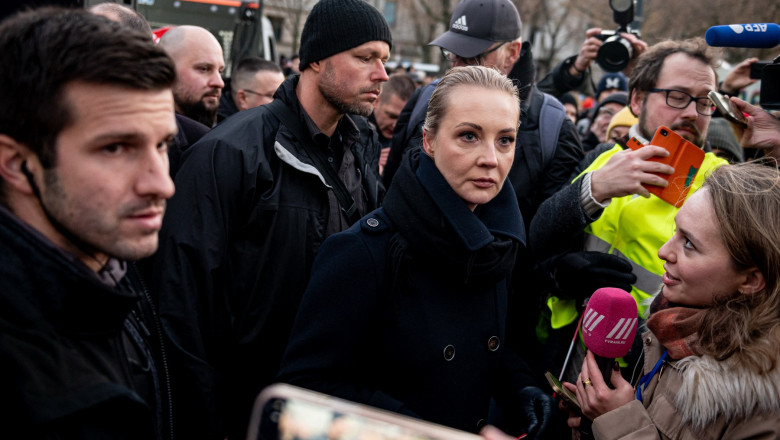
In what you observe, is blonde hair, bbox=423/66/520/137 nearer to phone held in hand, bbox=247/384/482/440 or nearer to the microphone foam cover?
the microphone foam cover

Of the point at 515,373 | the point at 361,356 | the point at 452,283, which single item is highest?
the point at 452,283

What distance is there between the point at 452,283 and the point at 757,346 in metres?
0.95

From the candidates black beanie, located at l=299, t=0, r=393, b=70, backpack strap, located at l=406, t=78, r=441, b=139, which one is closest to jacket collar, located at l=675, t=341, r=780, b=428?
backpack strap, located at l=406, t=78, r=441, b=139

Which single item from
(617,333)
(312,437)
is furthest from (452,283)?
(312,437)

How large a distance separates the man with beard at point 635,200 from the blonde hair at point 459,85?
0.62 m

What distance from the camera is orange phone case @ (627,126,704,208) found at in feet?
8.69

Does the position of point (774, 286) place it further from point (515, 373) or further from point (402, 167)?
point (402, 167)

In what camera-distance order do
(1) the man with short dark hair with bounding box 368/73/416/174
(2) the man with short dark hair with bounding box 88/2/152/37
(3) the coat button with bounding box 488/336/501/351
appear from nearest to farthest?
(3) the coat button with bounding box 488/336/501/351 < (2) the man with short dark hair with bounding box 88/2/152/37 < (1) the man with short dark hair with bounding box 368/73/416/174

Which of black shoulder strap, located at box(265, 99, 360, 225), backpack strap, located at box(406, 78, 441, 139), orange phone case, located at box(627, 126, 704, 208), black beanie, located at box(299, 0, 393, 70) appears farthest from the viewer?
backpack strap, located at box(406, 78, 441, 139)

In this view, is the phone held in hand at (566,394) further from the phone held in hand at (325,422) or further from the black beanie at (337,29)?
the black beanie at (337,29)

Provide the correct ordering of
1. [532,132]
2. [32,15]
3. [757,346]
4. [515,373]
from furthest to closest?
[532,132]
[515,373]
[757,346]
[32,15]

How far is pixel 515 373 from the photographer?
8.21ft

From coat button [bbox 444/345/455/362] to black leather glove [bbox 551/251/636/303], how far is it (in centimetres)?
82

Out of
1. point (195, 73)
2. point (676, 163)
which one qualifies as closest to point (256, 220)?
point (676, 163)
